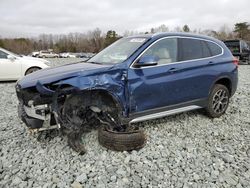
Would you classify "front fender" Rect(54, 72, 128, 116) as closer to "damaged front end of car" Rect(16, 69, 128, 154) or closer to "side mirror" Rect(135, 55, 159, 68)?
"damaged front end of car" Rect(16, 69, 128, 154)

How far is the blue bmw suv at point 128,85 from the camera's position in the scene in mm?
3295

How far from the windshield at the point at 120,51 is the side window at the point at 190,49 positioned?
0.76 meters

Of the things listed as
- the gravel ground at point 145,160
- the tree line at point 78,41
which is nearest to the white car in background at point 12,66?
the gravel ground at point 145,160

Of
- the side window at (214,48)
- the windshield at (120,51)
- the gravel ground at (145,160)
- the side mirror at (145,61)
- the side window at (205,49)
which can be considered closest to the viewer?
the gravel ground at (145,160)

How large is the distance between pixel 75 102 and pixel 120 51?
127 cm

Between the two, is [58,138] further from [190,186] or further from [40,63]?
[40,63]

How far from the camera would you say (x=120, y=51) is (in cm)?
411

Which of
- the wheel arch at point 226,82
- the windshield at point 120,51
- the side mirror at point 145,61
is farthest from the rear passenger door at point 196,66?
the windshield at point 120,51

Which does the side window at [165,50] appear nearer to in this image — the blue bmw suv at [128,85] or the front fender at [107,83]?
the blue bmw suv at [128,85]

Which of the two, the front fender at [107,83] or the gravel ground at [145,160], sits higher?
the front fender at [107,83]

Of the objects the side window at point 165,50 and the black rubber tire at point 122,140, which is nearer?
the black rubber tire at point 122,140

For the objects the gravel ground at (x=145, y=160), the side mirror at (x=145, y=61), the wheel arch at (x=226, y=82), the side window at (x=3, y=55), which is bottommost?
the gravel ground at (x=145, y=160)

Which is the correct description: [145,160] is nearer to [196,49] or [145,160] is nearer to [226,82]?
[196,49]

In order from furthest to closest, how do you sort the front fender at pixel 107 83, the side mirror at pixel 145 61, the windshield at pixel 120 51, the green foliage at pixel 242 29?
the green foliage at pixel 242 29
the windshield at pixel 120 51
the side mirror at pixel 145 61
the front fender at pixel 107 83
